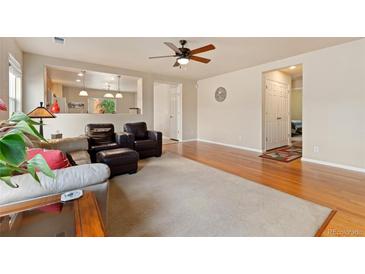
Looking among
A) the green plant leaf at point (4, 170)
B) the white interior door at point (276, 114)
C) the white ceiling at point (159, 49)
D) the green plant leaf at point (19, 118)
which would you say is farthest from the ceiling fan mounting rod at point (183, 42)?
the green plant leaf at point (4, 170)

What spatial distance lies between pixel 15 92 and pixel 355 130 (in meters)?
6.69

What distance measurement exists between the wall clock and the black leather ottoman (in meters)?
3.91

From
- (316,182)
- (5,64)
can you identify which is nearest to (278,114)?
(316,182)

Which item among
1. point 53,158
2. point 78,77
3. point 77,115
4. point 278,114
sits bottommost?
point 53,158

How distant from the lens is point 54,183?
118cm

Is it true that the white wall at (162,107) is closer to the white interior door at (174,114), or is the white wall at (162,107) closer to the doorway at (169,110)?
the doorway at (169,110)

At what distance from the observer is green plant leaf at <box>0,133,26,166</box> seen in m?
0.46

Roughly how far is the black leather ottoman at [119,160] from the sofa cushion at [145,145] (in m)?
0.90

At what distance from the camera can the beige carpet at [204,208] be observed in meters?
1.67

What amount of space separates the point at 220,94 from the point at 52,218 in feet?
19.0

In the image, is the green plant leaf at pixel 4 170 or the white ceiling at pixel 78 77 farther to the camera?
the white ceiling at pixel 78 77

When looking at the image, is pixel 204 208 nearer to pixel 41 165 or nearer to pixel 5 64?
pixel 41 165
